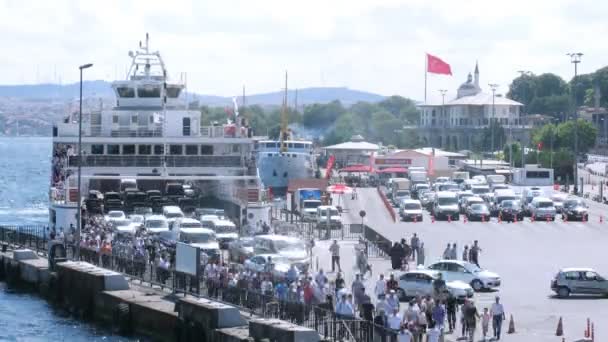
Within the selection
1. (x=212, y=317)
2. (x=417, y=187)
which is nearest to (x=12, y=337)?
(x=212, y=317)

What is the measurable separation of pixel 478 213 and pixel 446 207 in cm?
165

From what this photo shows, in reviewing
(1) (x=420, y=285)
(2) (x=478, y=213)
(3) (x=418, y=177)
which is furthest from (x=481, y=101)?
(1) (x=420, y=285)

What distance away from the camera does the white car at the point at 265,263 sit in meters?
39.2

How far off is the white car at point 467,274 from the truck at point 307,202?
69.5 ft

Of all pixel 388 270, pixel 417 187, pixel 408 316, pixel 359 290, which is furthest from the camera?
pixel 417 187

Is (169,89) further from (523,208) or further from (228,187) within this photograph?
(523,208)

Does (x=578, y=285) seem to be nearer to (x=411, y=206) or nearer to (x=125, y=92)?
(x=125, y=92)

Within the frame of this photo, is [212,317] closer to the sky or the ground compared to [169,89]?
closer to the ground

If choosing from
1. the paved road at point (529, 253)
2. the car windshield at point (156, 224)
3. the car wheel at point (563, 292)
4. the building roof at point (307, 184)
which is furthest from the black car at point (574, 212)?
the car wheel at point (563, 292)

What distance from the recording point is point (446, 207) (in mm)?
68875

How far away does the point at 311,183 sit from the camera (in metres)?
74.0

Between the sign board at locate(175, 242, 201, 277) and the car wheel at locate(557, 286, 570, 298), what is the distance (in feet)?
33.8

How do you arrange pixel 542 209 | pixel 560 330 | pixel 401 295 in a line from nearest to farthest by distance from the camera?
pixel 560 330, pixel 401 295, pixel 542 209

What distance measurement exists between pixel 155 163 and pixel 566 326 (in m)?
28.2
